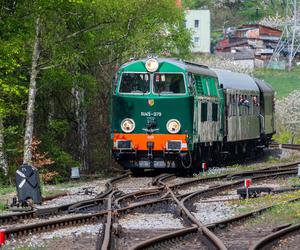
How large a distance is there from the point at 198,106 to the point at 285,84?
68928 mm

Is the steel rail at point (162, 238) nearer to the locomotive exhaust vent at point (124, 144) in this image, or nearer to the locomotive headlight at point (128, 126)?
the locomotive exhaust vent at point (124, 144)

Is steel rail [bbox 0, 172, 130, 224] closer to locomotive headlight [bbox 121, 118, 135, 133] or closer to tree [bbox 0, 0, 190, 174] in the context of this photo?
locomotive headlight [bbox 121, 118, 135, 133]

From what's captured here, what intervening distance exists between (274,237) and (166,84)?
13.7 metres

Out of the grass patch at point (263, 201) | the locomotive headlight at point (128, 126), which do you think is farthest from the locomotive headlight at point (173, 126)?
the grass patch at point (263, 201)

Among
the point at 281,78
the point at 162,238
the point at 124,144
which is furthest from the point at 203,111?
the point at 281,78

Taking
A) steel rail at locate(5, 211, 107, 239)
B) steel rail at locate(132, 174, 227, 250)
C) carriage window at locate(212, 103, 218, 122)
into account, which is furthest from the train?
steel rail at locate(132, 174, 227, 250)

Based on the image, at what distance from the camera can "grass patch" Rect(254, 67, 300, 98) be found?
87.4m

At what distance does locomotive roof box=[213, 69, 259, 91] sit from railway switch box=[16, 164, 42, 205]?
44.7 feet

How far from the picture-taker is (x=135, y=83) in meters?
23.9

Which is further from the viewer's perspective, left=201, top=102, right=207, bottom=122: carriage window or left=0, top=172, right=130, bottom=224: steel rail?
left=201, top=102, right=207, bottom=122: carriage window

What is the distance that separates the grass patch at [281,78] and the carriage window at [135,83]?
60.1 metres

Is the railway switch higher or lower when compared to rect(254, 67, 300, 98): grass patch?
lower

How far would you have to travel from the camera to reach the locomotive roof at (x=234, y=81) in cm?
2856

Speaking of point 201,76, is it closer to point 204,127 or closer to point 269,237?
point 204,127
